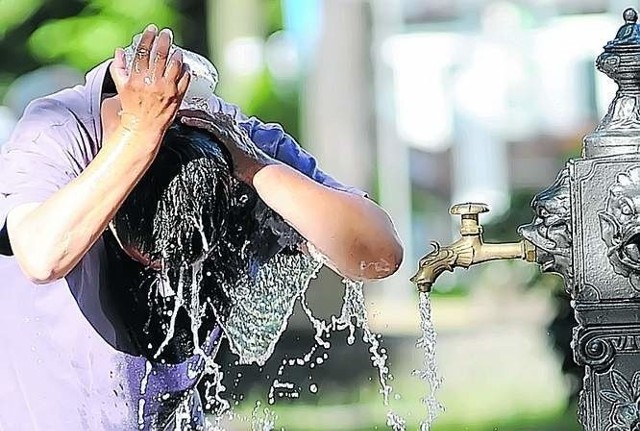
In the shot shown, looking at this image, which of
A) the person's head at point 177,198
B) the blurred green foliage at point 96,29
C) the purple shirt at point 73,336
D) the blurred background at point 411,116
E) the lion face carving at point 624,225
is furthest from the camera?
the blurred green foliage at point 96,29

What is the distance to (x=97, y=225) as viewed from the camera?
A: 175 centimetres

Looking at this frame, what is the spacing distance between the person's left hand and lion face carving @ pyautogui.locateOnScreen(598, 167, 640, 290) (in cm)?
47

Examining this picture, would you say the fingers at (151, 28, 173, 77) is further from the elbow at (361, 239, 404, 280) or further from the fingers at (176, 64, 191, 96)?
the elbow at (361, 239, 404, 280)

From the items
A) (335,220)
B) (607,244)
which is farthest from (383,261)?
(607,244)

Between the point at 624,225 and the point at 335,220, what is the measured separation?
0.40 metres

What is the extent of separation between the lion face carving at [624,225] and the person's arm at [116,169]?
20.8 inches

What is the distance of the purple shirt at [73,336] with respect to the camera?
1.95 meters

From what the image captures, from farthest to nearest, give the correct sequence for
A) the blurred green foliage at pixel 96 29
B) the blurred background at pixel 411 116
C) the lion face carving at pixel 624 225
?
the blurred green foliage at pixel 96 29
the blurred background at pixel 411 116
the lion face carving at pixel 624 225

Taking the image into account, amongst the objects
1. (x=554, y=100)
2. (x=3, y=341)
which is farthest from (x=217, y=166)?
(x=554, y=100)

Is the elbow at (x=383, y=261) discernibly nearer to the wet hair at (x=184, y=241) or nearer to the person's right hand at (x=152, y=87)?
the wet hair at (x=184, y=241)

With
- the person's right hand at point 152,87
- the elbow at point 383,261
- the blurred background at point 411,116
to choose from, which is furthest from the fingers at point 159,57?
the blurred background at point 411,116

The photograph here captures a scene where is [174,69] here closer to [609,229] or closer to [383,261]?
[383,261]

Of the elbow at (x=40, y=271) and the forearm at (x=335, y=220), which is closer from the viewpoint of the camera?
the elbow at (x=40, y=271)

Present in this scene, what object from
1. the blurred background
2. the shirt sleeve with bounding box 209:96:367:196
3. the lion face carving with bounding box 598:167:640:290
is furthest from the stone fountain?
the blurred background
